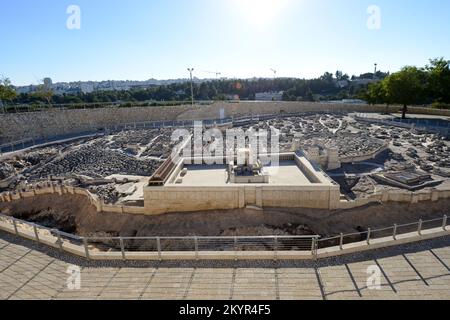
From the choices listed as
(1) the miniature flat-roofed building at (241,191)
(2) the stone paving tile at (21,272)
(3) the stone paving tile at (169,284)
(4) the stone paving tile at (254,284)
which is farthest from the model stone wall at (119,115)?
(4) the stone paving tile at (254,284)

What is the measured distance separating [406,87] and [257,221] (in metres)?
34.7

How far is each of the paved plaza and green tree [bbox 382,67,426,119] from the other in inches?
1478

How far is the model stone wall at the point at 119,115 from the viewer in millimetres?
33719

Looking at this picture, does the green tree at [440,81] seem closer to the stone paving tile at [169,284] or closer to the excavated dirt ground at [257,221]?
the excavated dirt ground at [257,221]

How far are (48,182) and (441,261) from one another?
2209 cm

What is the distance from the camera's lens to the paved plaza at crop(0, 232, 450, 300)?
20.5 feet

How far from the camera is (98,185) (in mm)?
19938

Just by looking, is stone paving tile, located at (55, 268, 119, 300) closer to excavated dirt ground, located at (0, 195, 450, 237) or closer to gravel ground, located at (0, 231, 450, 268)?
gravel ground, located at (0, 231, 450, 268)

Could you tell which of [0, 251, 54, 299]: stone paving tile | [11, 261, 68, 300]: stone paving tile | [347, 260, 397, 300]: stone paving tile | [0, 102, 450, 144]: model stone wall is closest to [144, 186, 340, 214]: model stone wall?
[0, 251, 54, 299]: stone paving tile

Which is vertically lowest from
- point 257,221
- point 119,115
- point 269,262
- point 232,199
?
point 257,221

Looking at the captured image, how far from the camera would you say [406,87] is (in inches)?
1526

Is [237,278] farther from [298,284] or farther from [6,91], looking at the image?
[6,91]

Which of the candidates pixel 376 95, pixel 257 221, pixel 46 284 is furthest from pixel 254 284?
pixel 376 95
